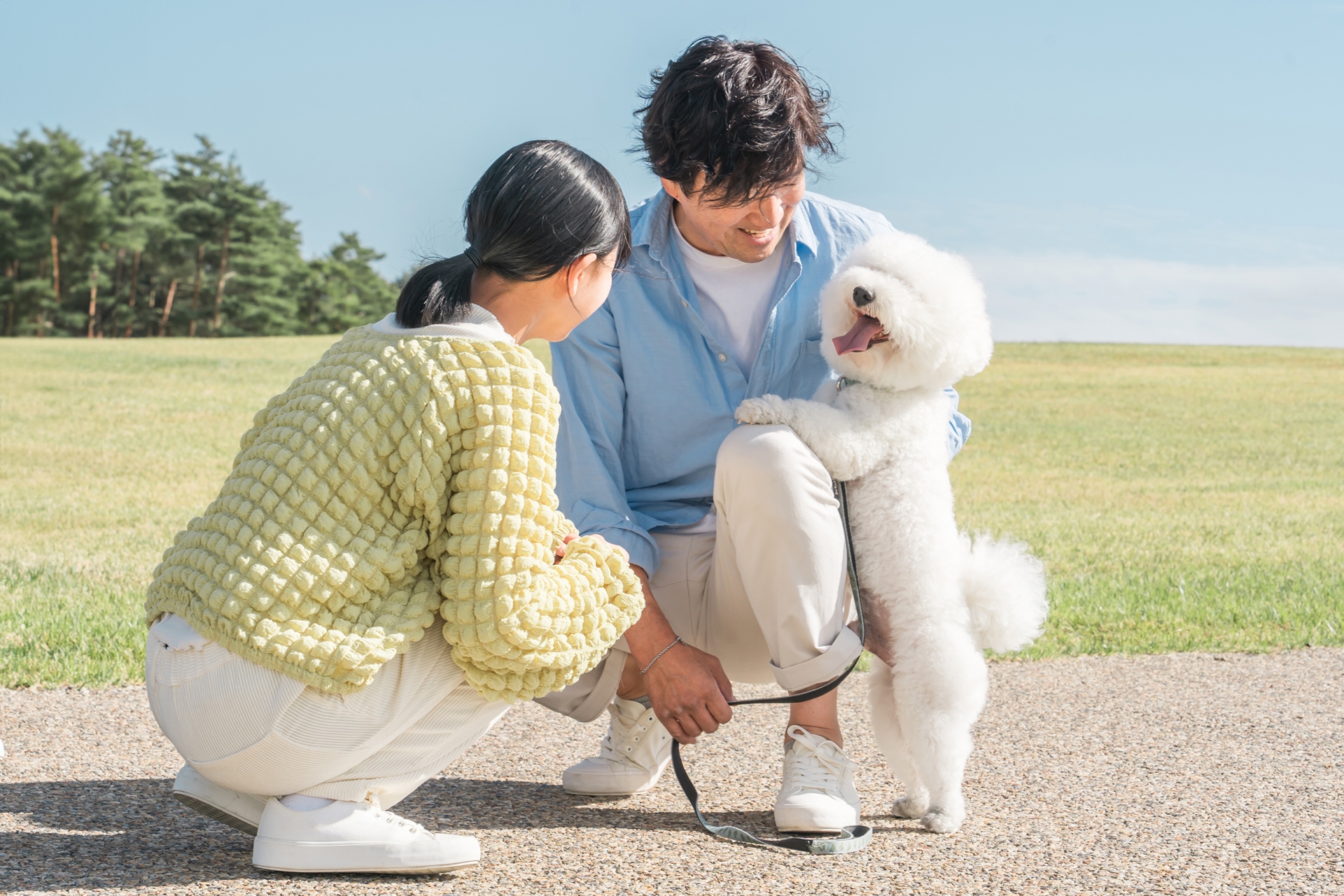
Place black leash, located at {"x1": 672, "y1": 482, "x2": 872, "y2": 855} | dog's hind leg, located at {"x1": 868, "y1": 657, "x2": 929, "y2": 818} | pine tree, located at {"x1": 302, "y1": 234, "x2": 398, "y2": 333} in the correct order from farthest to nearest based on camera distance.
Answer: pine tree, located at {"x1": 302, "y1": 234, "x2": 398, "y2": 333}, dog's hind leg, located at {"x1": 868, "y1": 657, "x2": 929, "y2": 818}, black leash, located at {"x1": 672, "y1": 482, "x2": 872, "y2": 855}

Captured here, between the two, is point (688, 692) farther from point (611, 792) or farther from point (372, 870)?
point (372, 870)

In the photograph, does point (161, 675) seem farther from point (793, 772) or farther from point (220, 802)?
point (793, 772)

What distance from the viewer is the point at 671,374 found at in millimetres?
3096

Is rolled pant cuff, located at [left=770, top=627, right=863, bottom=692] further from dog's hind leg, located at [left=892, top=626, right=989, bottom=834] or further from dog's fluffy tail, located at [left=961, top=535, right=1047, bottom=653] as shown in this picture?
dog's fluffy tail, located at [left=961, top=535, right=1047, bottom=653]

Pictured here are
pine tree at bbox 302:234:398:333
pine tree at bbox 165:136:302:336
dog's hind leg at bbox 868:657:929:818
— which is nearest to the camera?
dog's hind leg at bbox 868:657:929:818

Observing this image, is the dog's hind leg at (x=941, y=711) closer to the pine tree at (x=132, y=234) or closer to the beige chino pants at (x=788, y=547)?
the beige chino pants at (x=788, y=547)

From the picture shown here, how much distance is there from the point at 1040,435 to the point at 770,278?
44.5 feet

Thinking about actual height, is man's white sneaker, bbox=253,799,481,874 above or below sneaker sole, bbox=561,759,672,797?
above

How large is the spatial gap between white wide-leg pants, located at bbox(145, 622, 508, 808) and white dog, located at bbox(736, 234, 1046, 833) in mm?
973

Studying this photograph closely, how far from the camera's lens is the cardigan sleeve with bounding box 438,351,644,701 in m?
2.08

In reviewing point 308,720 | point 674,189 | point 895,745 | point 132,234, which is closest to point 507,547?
point 308,720

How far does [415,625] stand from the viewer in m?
2.12

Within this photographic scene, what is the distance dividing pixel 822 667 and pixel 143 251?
49.9m

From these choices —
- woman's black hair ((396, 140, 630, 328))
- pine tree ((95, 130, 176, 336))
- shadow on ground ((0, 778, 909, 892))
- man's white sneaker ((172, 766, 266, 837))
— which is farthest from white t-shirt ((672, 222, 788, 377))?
pine tree ((95, 130, 176, 336))
